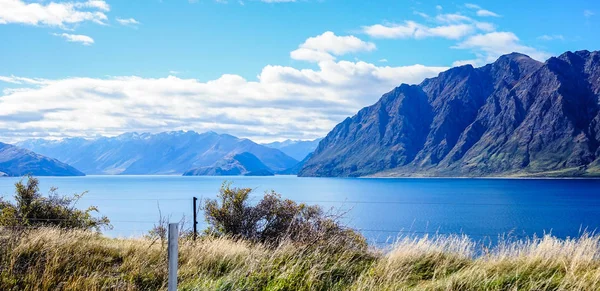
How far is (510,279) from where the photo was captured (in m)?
8.73

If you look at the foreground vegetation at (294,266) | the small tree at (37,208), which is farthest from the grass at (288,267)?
the small tree at (37,208)

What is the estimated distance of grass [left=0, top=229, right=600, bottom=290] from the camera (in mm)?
8469

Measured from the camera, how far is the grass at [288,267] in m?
8.47

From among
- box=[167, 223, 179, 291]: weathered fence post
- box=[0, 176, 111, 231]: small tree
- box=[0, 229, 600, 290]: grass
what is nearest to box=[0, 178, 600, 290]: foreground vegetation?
box=[0, 229, 600, 290]: grass

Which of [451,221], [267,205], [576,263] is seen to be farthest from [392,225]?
[576,263]

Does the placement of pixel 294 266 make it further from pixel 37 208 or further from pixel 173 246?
pixel 37 208

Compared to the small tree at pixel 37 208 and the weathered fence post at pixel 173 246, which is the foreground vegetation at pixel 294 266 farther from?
the small tree at pixel 37 208

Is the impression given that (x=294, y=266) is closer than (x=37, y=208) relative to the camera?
Yes

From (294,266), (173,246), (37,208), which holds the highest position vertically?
(173,246)

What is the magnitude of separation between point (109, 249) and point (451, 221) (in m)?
91.9

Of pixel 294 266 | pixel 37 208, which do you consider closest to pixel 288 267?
pixel 294 266

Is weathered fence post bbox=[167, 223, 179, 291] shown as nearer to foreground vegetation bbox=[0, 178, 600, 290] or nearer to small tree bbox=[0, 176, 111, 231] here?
foreground vegetation bbox=[0, 178, 600, 290]

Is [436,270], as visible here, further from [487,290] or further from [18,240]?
[18,240]

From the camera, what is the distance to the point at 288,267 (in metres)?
9.62
